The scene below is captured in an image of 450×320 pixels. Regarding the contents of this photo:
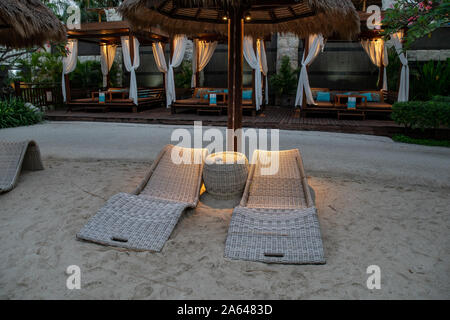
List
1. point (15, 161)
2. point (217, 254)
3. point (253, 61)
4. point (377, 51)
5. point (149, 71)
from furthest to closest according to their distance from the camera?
point (149, 71)
point (377, 51)
point (253, 61)
point (15, 161)
point (217, 254)

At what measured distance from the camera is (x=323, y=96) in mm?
10320

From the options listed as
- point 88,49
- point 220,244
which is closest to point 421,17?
point 220,244

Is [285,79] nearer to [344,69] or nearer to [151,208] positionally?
[344,69]

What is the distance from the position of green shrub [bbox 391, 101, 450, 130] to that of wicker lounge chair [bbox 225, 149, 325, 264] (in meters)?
4.24

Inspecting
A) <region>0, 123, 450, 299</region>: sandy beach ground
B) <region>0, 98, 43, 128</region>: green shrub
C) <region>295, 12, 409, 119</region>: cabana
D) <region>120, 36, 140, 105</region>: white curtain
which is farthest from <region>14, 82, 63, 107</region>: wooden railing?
<region>295, 12, 409, 119</region>: cabana

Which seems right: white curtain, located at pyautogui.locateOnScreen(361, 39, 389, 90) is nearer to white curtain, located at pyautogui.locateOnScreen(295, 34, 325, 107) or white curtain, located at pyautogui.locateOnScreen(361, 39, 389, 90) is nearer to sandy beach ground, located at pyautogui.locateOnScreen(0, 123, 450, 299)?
white curtain, located at pyautogui.locateOnScreen(295, 34, 325, 107)

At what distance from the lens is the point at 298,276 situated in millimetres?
2383

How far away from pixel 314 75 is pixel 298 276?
10.9 meters

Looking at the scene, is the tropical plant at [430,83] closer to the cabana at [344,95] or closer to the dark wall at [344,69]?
the cabana at [344,95]

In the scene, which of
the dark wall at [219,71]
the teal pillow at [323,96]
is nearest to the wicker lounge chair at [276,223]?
the teal pillow at [323,96]

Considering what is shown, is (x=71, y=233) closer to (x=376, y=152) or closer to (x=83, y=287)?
(x=83, y=287)

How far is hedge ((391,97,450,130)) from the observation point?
6652 mm

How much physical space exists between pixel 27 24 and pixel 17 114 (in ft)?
17.4

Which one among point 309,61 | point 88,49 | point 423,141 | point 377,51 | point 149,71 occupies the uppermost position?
point 88,49
